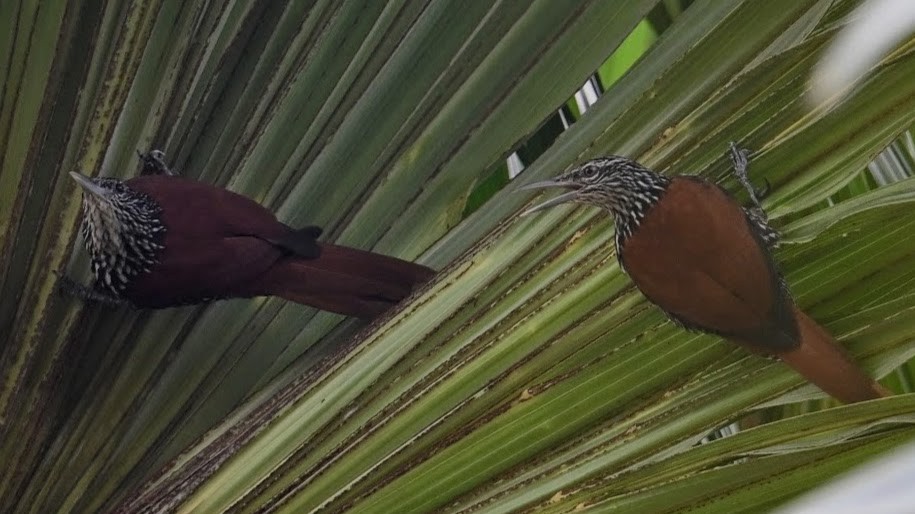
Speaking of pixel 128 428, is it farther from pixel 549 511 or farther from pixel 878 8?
pixel 878 8

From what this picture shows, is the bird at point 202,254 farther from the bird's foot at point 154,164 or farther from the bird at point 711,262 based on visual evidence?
the bird at point 711,262

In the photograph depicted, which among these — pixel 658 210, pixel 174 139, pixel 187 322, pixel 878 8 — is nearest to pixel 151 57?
pixel 174 139

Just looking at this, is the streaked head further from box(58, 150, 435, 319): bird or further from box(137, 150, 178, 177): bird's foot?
box(137, 150, 178, 177): bird's foot

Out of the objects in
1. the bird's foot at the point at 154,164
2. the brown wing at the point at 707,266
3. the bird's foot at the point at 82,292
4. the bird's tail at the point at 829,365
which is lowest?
the bird's tail at the point at 829,365

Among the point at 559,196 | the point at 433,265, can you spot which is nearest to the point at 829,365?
the point at 559,196

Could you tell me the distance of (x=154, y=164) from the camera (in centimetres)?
81

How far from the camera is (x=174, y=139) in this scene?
32.1 inches

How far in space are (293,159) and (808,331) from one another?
1.45 ft

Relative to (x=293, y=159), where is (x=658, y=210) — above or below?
below

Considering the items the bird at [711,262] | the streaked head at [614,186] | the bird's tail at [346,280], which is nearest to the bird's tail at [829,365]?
the bird at [711,262]

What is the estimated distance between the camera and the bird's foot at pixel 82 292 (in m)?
0.78

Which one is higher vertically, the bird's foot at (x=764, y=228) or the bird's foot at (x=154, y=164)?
the bird's foot at (x=154, y=164)

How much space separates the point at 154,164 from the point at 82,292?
0.38 ft

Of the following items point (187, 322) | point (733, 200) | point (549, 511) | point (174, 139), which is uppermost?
point (174, 139)
